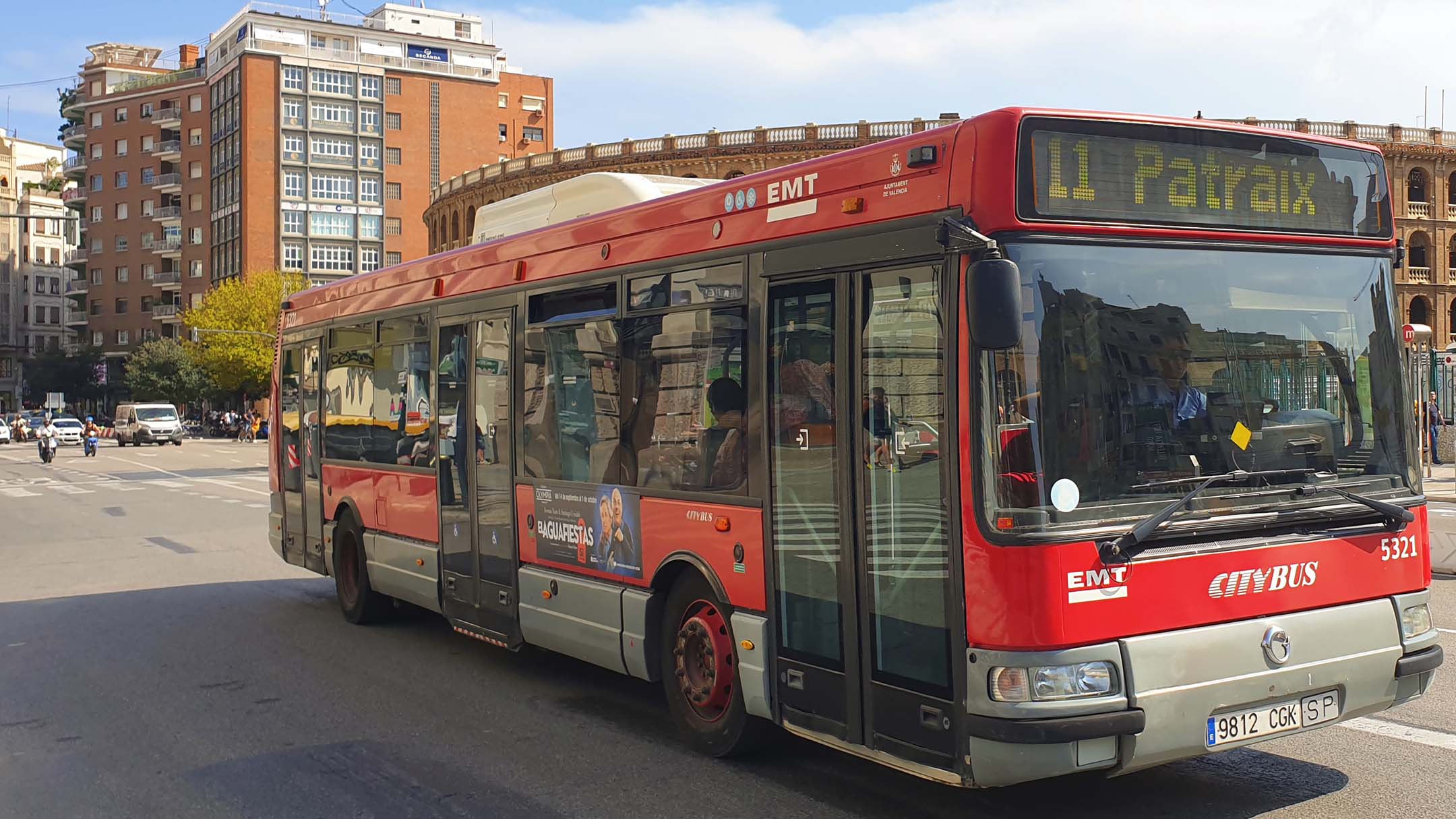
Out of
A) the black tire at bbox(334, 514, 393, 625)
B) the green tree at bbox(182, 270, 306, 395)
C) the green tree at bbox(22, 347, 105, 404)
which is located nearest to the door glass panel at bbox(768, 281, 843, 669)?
the black tire at bbox(334, 514, 393, 625)

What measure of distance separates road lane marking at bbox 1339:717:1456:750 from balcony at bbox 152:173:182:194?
116m

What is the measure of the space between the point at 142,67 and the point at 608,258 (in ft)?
414

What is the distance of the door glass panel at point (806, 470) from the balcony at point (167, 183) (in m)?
115

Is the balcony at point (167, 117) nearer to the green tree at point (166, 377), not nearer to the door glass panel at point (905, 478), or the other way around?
the green tree at point (166, 377)

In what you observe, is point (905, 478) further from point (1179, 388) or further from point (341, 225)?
point (341, 225)

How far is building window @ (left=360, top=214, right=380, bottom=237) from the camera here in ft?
335

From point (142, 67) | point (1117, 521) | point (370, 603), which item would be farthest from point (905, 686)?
point (142, 67)

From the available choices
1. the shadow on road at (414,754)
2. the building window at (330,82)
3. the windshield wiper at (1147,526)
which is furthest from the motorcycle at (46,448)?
the building window at (330,82)

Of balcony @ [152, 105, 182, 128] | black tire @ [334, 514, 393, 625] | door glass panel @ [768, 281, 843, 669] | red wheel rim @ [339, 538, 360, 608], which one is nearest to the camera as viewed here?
door glass panel @ [768, 281, 843, 669]

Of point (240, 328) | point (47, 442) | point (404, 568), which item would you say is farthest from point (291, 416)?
point (240, 328)

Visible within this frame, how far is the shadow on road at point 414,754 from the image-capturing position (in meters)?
5.72

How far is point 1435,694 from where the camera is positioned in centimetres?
730

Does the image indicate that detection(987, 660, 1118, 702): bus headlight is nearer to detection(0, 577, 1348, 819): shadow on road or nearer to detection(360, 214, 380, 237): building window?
detection(0, 577, 1348, 819): shadow on road

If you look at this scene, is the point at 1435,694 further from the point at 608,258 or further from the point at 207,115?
the point at 207,115
